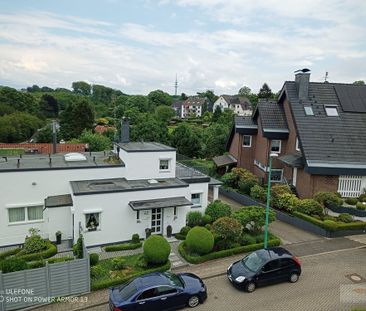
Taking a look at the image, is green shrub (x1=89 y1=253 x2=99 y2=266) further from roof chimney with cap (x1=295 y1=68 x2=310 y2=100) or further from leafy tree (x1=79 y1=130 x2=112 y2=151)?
leafy tree (x1=79 y1=130 x2=112 y2=151)

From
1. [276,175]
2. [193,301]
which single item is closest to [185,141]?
[276,175]

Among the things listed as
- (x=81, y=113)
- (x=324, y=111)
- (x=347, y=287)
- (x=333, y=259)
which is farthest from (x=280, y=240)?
(x=81, y=113)

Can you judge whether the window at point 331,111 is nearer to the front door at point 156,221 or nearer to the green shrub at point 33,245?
the front door at point 156,221

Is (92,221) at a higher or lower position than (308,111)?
lower

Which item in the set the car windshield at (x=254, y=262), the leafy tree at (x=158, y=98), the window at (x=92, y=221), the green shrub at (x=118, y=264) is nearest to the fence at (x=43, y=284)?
the green shrub at (x=118, y=264)

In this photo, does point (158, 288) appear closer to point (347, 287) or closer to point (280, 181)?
point (347, 287)

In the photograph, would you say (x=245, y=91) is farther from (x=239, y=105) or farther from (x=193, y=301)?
(x=193, y=301)
